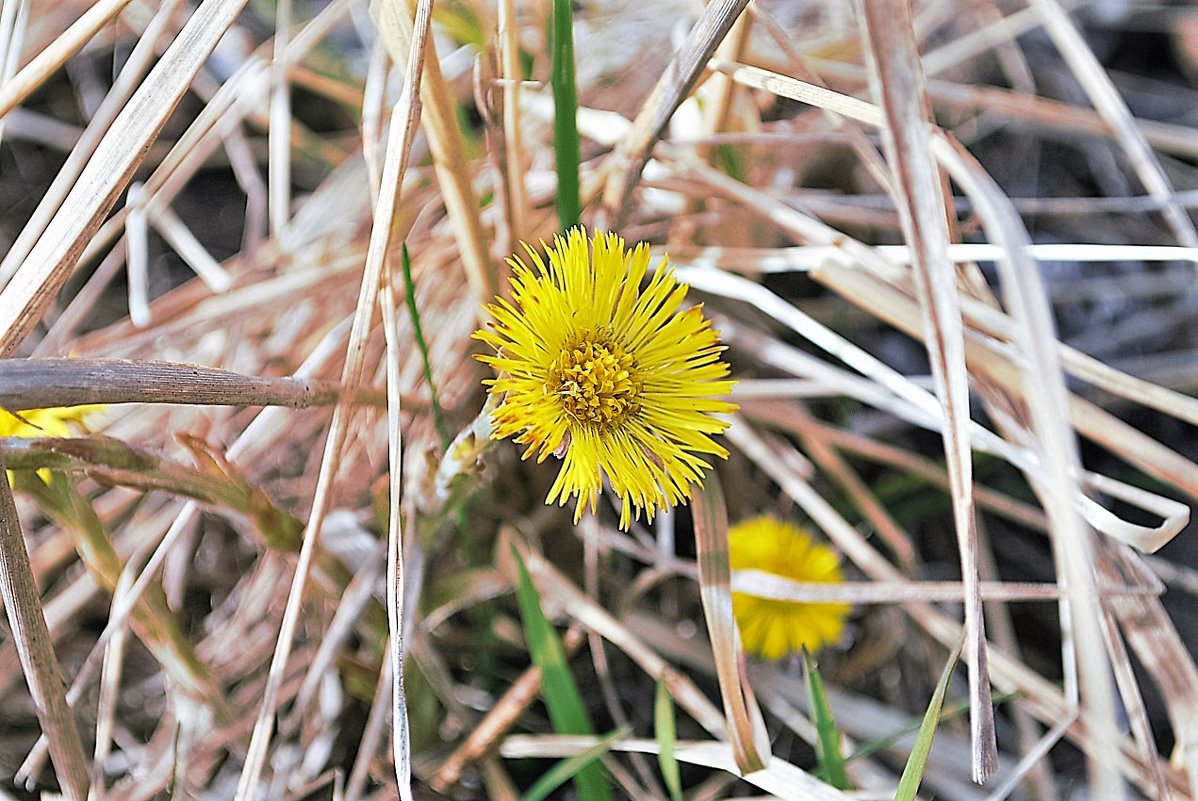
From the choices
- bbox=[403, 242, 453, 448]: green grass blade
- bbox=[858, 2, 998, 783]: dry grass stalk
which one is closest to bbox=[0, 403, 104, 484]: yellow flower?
bbox=[403, 242, 453, 448]: green grass blade

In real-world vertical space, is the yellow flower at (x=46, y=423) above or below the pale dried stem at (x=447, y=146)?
below

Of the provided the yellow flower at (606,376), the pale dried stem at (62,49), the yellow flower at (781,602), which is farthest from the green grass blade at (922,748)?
the pale dried stem at (62,49)

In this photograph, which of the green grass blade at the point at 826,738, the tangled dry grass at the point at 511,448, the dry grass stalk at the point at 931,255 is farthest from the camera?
the green grass blade at the point at 826,738

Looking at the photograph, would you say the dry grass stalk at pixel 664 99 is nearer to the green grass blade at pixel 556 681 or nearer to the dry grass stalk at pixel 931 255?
the dry grass stalk at pixel 931 255

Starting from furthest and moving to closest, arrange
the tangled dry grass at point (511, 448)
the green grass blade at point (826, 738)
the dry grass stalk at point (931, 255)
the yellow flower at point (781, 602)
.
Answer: the yellow flower at point (781, 602)
the green grass blade at point (826, 738)
the tangled dry grass at point (511, 448)
the dry grass stalk at point (931, 255)

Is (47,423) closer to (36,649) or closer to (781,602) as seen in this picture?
(36,649)

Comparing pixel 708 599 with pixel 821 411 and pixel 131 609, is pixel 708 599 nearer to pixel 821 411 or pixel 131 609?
pixel 131 609

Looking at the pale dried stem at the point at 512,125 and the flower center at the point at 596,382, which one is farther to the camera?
the pale dried stem at the point at 512,125
